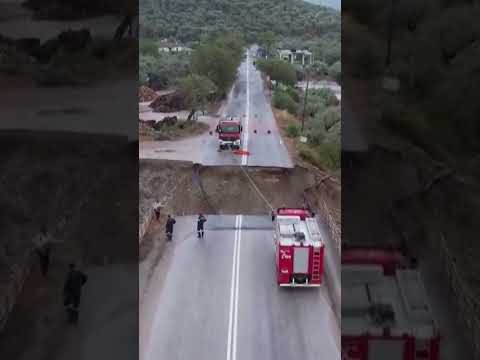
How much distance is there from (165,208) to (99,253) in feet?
7.24

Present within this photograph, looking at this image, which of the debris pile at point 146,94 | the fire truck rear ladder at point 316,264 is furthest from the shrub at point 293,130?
the fire truck rear ladder at point 316,264

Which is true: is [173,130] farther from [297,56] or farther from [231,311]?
[231,311]

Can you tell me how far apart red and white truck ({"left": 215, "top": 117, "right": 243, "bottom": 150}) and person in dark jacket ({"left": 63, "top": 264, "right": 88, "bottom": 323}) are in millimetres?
3170

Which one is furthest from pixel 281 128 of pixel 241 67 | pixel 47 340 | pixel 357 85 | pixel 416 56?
pixel 47 340

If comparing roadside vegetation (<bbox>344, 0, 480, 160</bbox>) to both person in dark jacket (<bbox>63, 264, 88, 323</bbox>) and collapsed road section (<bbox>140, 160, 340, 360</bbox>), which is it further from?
person in dark jacket (<bbox>63, 264, 88, 323</bbox>)

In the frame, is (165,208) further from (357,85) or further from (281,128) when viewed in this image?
(357,85)

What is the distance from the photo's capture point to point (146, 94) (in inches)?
336

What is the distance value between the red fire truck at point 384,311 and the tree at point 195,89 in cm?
320

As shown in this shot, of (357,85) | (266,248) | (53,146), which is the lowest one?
(266,248)

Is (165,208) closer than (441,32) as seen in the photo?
No

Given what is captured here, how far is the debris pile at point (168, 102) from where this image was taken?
856 centimetres

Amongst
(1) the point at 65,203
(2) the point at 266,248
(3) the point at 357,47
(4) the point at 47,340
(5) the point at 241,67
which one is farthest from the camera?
(5) the point at 241,67

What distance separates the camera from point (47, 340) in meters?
5.98

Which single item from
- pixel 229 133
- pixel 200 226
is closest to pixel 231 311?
pixel 200 226
